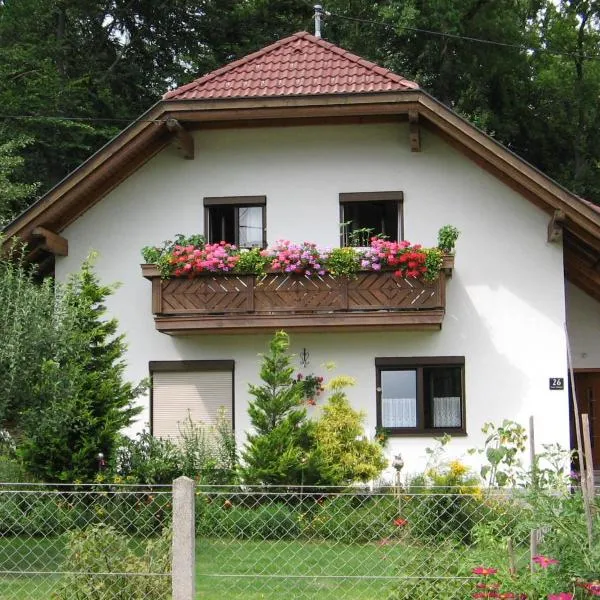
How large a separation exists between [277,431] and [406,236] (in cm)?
455

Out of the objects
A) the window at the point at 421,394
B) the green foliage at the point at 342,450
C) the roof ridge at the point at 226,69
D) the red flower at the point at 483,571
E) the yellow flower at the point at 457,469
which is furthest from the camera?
the roof ridge at the point at 226,69

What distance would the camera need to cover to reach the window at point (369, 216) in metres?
17.4

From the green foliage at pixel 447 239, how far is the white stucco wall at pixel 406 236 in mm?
802

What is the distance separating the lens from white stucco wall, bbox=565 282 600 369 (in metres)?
19.2

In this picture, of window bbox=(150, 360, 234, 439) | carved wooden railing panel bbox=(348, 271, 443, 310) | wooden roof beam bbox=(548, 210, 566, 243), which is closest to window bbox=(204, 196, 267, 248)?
window bbox=(150, 360, 234, 439)

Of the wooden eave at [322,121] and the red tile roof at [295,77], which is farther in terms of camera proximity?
the red tile roof at [295,77]

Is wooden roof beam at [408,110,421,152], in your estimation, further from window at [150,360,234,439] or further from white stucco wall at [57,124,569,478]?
window at [150,360,234,439]

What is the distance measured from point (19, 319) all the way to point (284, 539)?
3950 mm

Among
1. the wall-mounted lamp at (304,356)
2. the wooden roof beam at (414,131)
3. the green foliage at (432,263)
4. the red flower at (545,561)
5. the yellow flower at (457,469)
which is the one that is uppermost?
the wooden roof beam at (414,131)

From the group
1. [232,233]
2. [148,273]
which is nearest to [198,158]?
[232,233]

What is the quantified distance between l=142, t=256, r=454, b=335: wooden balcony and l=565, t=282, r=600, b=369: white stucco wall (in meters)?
3.99

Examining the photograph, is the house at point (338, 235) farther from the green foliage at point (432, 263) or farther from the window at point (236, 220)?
the green foliage at point (432, 263)

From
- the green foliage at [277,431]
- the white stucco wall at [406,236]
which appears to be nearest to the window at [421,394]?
the white stucco wall at [406,236]

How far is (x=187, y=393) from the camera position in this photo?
57.0ft
